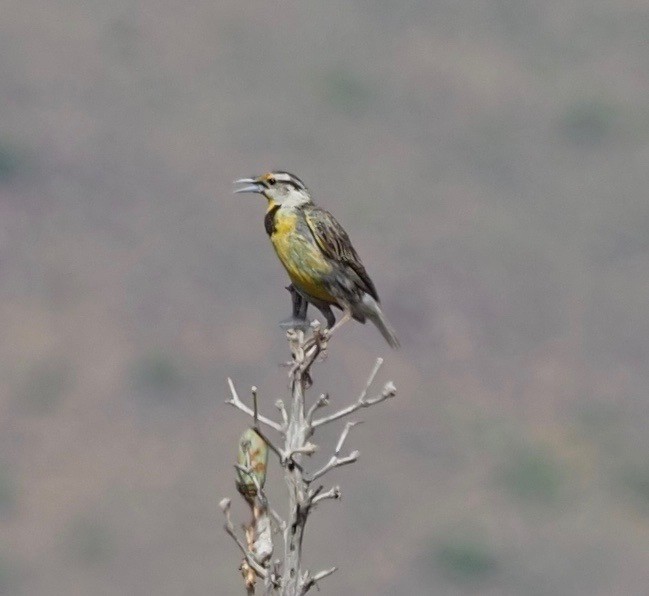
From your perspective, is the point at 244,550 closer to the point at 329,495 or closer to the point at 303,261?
the point at 329,495

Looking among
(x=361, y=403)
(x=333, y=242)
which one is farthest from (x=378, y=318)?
(x=361, y=403)

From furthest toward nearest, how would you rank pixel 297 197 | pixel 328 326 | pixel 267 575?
pixel 297 197 → pixel 328 326 → pixel 267 575

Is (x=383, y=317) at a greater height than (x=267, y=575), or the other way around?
(x=383, y=317)

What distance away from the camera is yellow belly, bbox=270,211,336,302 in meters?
6.55

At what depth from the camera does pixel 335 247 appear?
6695mm

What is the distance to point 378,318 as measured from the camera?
265 inches

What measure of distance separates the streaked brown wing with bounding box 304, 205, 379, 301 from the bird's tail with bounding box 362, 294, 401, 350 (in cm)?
6

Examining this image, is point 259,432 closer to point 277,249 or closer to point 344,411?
point 344,411

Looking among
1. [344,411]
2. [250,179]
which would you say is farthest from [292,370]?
[250,179]

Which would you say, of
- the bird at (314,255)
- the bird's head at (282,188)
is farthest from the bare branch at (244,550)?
the bird's head at (282,188)

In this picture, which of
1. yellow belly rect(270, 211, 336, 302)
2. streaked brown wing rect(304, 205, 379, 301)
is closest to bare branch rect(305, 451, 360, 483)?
yellow belly rect(270, 211, 336, 302)

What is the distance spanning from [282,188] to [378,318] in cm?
89

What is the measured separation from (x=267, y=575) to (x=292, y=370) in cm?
81

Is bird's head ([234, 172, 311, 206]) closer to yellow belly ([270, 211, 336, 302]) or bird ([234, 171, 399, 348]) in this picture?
bird ([234, 171, 399, 348])
